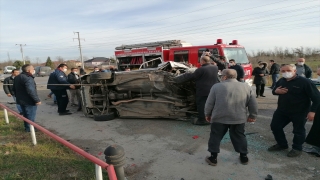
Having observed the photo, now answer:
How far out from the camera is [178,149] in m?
4.24

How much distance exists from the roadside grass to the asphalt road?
50cm

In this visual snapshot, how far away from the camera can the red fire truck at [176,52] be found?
30.5ft

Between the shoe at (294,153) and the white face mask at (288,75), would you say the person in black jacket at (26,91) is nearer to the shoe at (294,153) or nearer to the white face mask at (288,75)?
the white face mask at (288,75)

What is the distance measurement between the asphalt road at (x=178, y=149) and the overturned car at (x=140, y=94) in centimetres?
26

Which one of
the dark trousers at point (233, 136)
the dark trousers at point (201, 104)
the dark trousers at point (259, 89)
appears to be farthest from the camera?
the dark trousers at point (259, 89)

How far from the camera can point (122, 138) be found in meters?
5.04

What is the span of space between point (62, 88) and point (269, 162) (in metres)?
6.36

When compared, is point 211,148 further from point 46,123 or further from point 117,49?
point 117,49

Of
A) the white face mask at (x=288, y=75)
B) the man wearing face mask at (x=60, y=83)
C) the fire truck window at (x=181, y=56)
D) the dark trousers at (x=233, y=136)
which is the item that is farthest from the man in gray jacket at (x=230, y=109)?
the fire truck window at (x=181, y=56)

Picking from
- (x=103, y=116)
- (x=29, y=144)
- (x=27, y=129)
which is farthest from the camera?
(x=103, y=116)

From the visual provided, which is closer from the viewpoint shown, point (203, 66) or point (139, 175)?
point (139, 175)

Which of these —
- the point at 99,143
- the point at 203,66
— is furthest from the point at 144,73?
the point at 99,143

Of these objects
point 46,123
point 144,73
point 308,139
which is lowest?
point 46,123

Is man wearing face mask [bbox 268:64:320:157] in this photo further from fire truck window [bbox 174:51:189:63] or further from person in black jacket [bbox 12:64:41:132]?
fire truck window [bbox 174:51:189:63]
